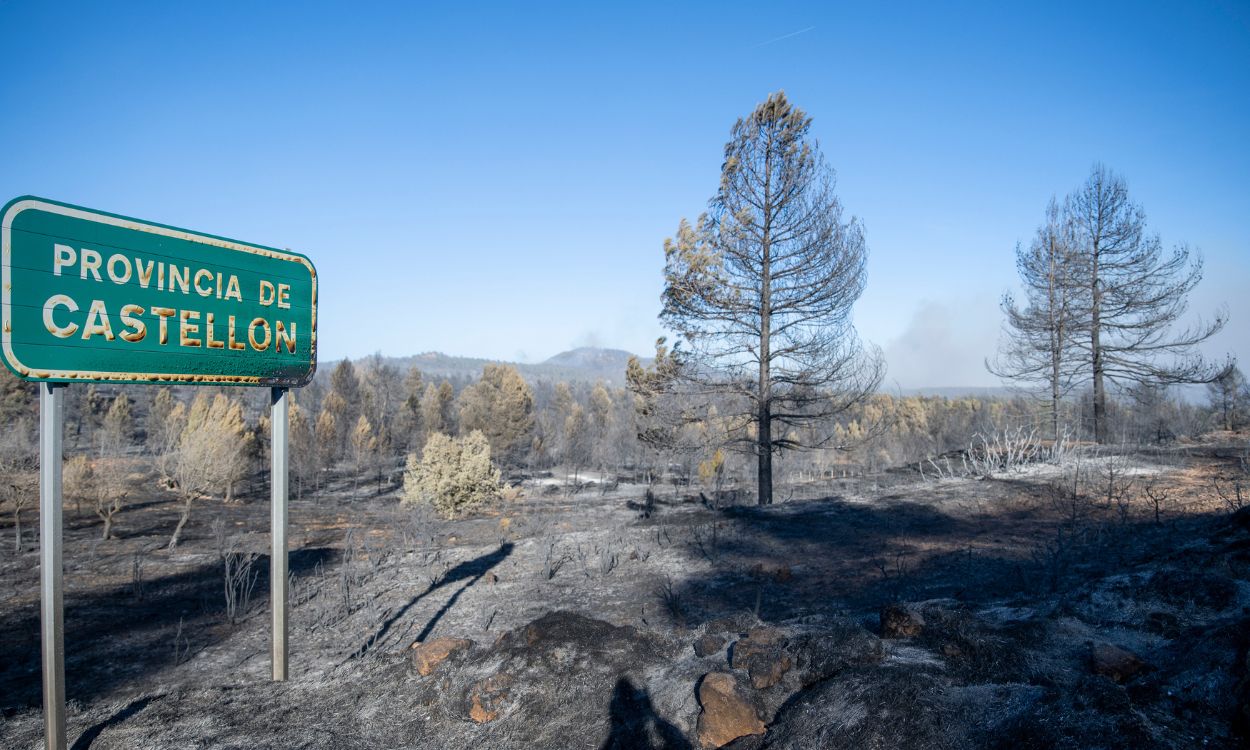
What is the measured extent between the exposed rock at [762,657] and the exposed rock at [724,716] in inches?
8.7

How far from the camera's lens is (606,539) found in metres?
9.86

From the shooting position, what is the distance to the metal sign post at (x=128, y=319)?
9.39 feet

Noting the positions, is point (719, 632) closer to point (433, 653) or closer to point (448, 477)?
point (433, 653)

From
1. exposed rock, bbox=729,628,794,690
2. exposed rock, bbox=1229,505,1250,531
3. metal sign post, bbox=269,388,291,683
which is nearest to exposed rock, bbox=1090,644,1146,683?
exposed rock, bbox=729,628,794,690

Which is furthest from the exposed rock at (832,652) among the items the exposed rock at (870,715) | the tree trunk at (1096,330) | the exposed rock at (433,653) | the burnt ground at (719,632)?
the tree trunk at (1096,330)

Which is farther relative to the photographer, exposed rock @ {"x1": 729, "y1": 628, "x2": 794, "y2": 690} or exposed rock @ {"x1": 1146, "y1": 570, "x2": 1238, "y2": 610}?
exposed rock @ {"x1": 1146, "y1": 570, "x2": 1238, "y2": 610}

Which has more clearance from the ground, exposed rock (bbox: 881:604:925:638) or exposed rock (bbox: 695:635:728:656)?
exposed rock (bbox: 881:604:925:638)

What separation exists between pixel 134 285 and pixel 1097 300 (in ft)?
70.7

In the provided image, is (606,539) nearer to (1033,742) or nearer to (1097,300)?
(1033,742)

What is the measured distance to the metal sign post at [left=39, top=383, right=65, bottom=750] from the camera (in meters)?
2.90

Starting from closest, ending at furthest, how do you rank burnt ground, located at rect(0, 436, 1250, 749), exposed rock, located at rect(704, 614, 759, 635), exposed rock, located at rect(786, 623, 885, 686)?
burnt ground, located at rect(0, 436, 1250, 749) < exposed rock, located at rect(786, 623, 885, 686) < exposed rock, located at rect(704, 614, 759, 635)

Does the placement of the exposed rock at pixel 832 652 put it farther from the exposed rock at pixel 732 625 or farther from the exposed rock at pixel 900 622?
the exposed rock at pixel 732 625

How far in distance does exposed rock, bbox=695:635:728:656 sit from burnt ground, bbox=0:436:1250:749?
11 millimetres

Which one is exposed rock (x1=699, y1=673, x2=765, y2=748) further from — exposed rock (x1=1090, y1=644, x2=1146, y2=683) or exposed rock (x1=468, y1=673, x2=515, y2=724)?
exposed rock (x1=1090, y1=644, x2=1146, y2=683)
